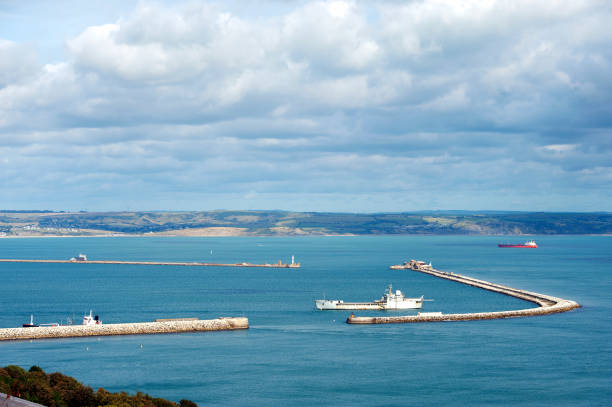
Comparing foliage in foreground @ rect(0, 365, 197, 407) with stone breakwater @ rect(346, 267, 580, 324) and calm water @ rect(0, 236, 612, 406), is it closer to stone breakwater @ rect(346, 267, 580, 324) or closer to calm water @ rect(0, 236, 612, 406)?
calm water @ rect(0, 236, 612, 406)

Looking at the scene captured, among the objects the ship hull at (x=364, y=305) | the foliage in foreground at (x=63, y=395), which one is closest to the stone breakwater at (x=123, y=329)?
the ship hull at (x=364, y=305)

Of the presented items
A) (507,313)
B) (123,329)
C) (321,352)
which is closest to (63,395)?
(321,352)

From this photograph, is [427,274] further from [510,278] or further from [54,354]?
[54,354]

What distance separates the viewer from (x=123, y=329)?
79875 mm

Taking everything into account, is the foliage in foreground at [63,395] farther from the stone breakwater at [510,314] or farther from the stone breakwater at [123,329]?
the stone breakwater at [510,314]

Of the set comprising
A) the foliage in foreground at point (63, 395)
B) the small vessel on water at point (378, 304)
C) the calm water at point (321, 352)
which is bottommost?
the calm water at point (321, 352)

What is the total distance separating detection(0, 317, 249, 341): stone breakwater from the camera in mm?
76375

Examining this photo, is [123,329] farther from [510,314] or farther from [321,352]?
[510,314]

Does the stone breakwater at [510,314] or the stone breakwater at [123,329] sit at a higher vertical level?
the stone breakwater at [510,314]

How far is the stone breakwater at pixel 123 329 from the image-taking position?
7638cm

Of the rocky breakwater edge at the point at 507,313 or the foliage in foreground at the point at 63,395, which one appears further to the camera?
the rocky breakwater edge at the point at 507,313

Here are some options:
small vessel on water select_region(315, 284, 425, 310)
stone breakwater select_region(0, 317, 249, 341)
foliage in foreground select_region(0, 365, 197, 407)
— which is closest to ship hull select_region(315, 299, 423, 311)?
small vessel on water select_region(315, 284, 425, 310)

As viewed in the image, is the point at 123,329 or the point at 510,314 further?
the point at 510,314

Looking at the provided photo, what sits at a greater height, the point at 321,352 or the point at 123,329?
the point at 123,329
